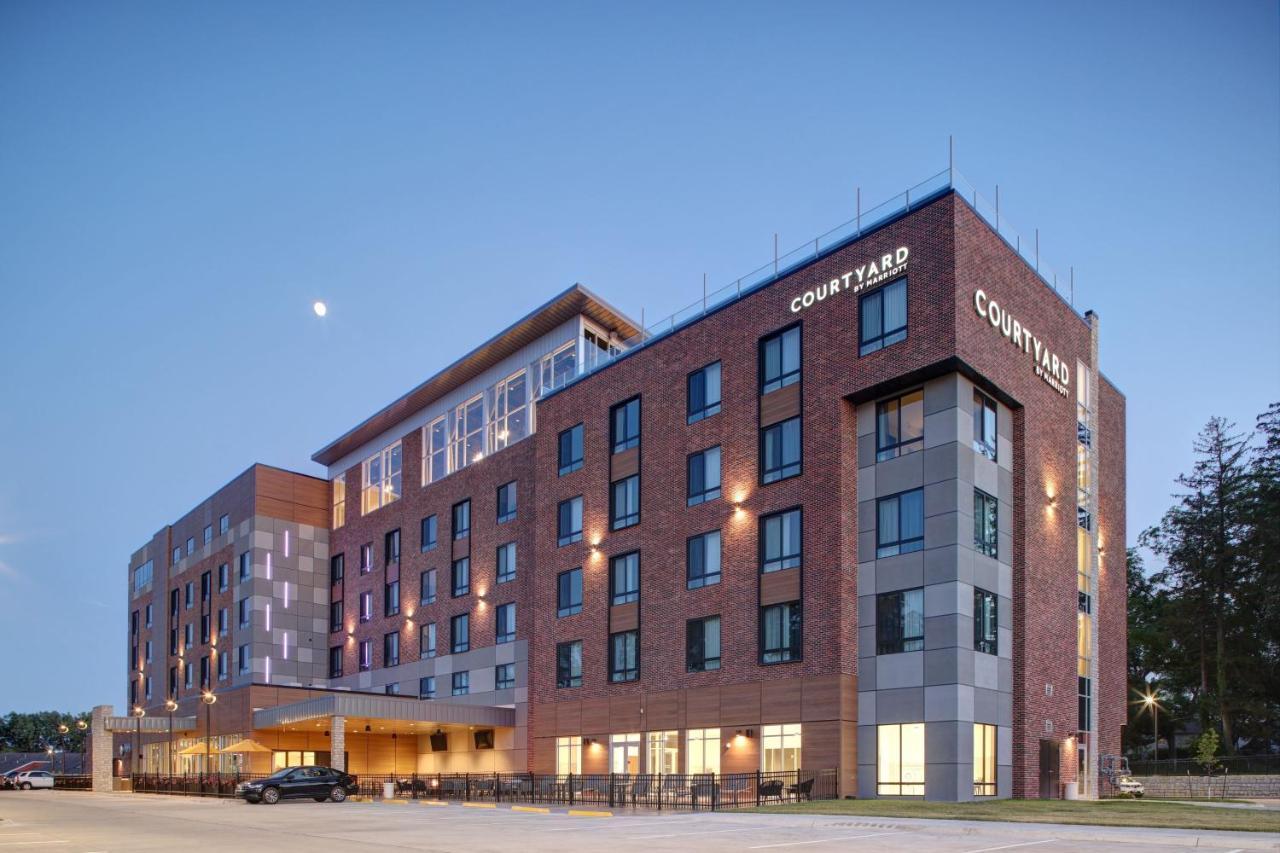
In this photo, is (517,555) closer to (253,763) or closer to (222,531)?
(253,763)

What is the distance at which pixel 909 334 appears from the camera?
35.5 m

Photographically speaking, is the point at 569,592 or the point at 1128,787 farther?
the point at 569,592

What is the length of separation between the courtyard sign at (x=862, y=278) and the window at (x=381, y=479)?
35782 mm

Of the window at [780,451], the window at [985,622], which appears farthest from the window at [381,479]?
the window at [985,622]

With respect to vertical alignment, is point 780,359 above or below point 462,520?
above

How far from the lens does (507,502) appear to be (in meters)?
56.2

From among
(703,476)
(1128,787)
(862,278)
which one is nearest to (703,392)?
(703,476)

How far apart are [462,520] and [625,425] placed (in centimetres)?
1654

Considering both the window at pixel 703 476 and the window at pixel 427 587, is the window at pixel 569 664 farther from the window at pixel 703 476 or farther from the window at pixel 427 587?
the window at pixel 427 587

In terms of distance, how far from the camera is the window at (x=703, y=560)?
136 feet

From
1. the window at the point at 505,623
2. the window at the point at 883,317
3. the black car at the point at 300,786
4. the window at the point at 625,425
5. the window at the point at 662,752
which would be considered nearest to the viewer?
the window at the point at 883,317

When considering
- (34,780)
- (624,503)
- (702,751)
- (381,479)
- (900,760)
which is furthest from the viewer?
(381,479)

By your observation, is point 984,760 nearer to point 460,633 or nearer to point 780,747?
point 780,747

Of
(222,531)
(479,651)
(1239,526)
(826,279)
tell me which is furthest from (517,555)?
(1239,526)
